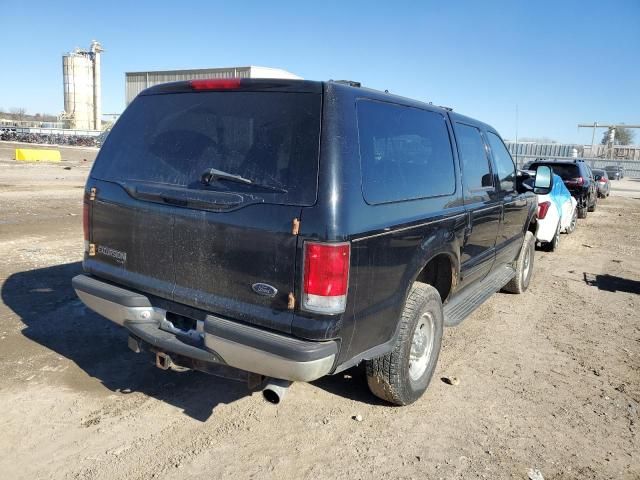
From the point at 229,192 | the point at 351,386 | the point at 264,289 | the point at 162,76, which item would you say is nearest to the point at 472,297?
the point at 351,386

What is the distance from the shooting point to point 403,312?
10.7ft

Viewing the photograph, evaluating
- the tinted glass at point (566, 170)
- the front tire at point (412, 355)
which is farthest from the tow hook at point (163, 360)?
the tinted glass at point (566, 170)

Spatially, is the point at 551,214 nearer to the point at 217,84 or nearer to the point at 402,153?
the point at 402,153

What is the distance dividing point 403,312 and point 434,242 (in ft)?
1.74

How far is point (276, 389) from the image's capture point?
8.97 ft

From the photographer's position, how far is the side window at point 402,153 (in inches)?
114

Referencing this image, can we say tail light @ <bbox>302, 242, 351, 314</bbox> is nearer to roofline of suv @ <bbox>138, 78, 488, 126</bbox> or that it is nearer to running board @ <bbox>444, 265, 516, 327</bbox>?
roofline of suv @ <bbox>138, 78, 488, 126</bbox>

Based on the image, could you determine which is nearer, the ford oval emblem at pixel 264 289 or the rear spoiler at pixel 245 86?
the ford oval emblem at pixel 264 289

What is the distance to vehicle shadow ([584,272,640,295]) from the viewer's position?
7.13m

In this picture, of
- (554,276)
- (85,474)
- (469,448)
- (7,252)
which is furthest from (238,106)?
→ (554,276)

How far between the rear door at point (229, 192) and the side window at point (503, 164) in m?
3.01

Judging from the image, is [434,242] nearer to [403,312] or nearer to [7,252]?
[403,312]

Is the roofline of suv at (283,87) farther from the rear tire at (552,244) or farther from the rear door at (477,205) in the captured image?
the rear tire at (552,244)

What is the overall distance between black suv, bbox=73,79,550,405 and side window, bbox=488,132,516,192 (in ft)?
5.26
